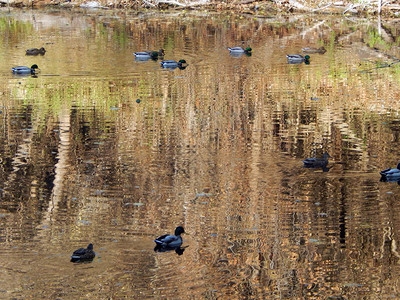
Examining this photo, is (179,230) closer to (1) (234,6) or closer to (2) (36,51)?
(2) (36,51)

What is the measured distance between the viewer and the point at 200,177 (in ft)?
37.3

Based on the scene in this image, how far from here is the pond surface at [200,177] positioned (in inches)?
318

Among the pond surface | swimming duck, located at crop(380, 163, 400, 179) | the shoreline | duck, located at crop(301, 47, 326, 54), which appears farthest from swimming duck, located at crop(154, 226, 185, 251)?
the shoreline

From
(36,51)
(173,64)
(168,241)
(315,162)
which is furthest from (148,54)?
(168,241)

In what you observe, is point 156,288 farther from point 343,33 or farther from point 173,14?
point 173,14

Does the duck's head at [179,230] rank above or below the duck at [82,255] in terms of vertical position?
below

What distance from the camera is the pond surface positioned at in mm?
8070

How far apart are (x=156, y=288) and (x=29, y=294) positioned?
1.25 metres

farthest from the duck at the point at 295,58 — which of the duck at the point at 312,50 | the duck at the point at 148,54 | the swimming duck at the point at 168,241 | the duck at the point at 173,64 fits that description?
the swimming duck at the point at 168,241

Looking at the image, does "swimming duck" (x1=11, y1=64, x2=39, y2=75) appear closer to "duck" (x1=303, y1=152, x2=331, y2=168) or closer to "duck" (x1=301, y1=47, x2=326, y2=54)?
"duck" (x1=301, y1=47, x2=326, y2=54)

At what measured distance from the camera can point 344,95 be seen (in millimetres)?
17688

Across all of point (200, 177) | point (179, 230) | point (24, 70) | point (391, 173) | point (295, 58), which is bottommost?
point (295, 58)

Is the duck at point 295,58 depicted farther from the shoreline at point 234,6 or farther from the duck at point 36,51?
the shoreline at point 234,6

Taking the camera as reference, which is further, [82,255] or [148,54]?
[148,54]
